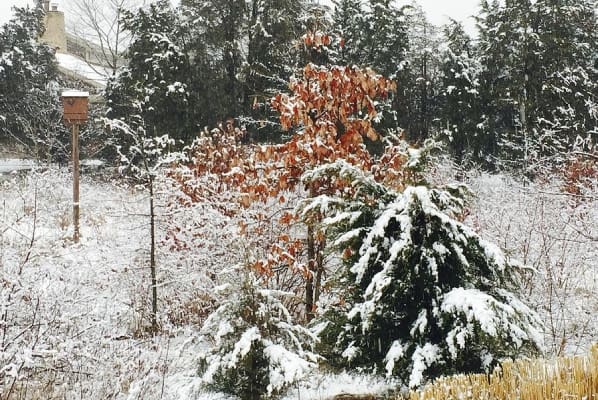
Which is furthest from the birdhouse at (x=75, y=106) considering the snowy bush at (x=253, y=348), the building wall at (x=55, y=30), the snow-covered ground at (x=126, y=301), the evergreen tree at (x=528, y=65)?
the building wall at (x=55, y=30)

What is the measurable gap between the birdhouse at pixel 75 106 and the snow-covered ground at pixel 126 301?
203 centimetres

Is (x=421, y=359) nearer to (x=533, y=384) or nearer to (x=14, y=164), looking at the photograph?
(x=533, y=384)

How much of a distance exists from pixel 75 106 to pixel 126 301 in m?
5.34

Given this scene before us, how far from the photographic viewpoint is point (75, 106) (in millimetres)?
10281

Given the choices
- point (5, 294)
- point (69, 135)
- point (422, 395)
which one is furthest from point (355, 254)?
point (69, 135)

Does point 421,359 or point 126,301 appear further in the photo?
point 126,301

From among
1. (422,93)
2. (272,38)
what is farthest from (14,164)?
(422,93)

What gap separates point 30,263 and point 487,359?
443cm

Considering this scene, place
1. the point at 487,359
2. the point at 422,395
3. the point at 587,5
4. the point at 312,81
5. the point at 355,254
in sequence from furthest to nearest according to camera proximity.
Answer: the point at 587,5 → the point at 312,81 → the point at 355,254 → the point at 487,359 → the point at 422,395

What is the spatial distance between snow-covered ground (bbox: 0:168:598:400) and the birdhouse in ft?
6.66

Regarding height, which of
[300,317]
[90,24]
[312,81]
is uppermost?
[90,24]

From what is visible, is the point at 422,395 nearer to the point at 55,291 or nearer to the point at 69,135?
the point at 55,291

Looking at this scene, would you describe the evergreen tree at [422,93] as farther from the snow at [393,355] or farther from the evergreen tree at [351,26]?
the snow at [393,355]

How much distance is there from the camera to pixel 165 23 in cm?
1956
